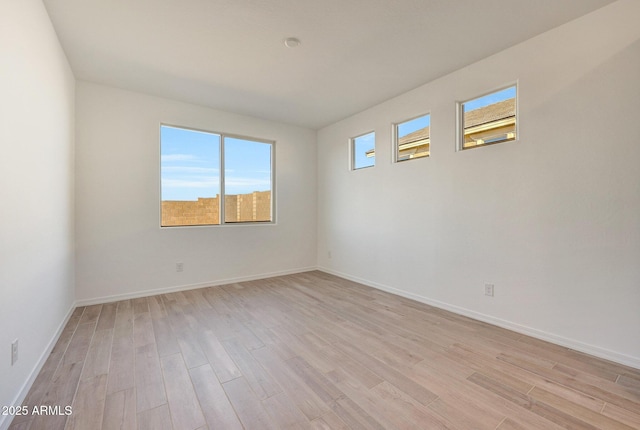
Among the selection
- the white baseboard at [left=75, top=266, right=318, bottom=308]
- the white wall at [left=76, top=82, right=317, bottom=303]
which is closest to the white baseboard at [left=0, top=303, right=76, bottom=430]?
the white baseboard at [left=75, top=266, right=318, bottom=308]

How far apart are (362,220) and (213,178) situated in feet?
8.10

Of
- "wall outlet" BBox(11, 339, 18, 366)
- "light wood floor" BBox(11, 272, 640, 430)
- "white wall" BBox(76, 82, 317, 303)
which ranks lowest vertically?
"light wood floor" BBox(11, 272, 640, 430)

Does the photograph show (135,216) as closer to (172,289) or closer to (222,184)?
(172,289)

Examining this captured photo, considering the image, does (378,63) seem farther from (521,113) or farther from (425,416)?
(425,416)

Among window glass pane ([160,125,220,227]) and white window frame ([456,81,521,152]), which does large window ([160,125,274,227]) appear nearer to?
window glass pane ([160,125,220,227])

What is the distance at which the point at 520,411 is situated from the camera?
1554 millimetres

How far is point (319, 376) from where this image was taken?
6.19 feet

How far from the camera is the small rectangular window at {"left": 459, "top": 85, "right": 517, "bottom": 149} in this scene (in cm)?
270

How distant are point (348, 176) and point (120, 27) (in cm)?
333

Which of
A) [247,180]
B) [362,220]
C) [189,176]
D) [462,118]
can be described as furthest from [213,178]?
[462,118]

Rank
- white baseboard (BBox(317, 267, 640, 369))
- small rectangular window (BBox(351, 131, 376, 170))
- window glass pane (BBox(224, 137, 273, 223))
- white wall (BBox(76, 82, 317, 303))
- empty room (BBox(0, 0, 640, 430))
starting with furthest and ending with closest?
window glass pane (BBox(224, 137, 273, 223)), small rectangular window (BBox(351, 131, 376, 170)), white wall (BBox(76, 82, 317, 303)), white baseboard (BBox(317, 267, 640, 369)), empty room (BBox(0, 0, 640, 430))

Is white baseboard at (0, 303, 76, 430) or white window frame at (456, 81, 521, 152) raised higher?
white window frame at (456, 81, 521, 152)

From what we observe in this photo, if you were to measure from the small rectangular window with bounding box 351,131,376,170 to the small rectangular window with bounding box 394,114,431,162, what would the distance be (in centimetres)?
43

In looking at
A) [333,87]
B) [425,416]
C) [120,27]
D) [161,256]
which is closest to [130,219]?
[161,256]
